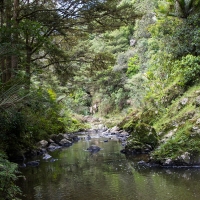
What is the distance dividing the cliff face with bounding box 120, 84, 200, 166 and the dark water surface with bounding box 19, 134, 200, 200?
0.57 metres

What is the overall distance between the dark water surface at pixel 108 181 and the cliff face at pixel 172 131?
1.88ft

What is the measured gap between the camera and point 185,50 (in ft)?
44.4

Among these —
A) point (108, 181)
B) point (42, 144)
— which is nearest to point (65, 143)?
point (42, 144)

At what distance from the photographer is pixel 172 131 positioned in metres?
10.6

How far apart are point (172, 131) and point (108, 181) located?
4.49 m

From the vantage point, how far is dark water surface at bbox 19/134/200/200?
5.99 m

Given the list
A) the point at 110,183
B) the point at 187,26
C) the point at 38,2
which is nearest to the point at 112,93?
the point at 187,26

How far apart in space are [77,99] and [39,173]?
2953 centimetres

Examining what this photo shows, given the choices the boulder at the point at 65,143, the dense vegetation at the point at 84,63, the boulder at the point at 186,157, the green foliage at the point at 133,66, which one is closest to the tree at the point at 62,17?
the dense vegetation at the point at 84,63

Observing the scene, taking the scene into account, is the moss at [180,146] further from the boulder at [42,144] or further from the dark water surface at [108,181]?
the boulder at [42,144]

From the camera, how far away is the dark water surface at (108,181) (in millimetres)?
5988

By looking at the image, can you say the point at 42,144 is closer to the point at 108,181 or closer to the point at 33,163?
the point at 33,163

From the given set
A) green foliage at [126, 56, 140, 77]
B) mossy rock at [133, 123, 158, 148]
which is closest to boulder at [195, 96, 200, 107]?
mossy rock at [133, 123, 158, 148]

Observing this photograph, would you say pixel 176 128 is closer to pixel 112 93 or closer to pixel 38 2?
pixel 38 2
